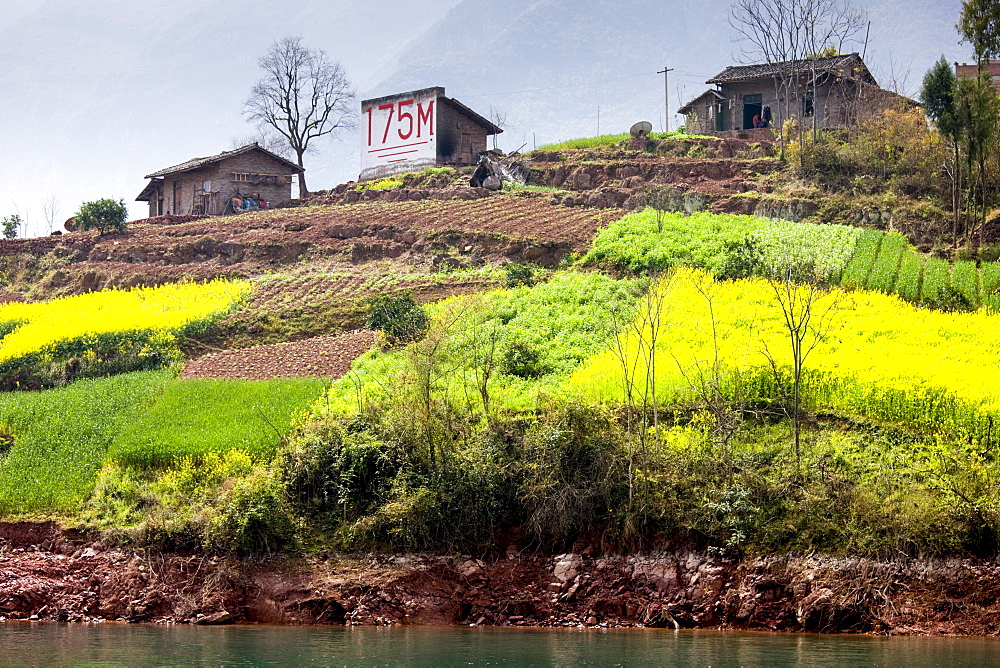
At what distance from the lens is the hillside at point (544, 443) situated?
1973 centimetres

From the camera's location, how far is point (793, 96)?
53875 millimetres

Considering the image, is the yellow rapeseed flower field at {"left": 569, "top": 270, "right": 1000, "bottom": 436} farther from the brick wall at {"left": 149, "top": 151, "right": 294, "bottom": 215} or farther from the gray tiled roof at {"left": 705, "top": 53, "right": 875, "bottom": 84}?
the brick wall at {"left": 149, "top": 151, "right": 294, "bottom": 215}

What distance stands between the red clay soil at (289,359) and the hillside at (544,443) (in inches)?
4.2

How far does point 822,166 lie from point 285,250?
67.0 feet

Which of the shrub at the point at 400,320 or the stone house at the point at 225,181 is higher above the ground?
the stone house at the point at 225,181

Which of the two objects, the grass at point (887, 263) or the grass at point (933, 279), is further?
the grass at point (887, 263)

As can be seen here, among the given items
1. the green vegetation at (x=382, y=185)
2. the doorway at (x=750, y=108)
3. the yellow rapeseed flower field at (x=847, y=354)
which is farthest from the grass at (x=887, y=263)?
the green vegetation at (x=382, y=185)

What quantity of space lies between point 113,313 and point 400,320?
11.3m

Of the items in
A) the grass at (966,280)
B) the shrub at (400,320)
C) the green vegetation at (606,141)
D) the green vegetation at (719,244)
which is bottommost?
the shrub at (400,320)

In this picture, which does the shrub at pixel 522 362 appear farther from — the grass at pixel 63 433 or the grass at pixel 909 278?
the grass at pixel 909 278

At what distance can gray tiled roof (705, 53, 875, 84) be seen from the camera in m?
52.4

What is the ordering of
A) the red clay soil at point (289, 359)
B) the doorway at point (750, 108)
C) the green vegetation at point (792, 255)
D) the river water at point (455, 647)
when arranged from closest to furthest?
the river water at point (455, 647)
the red clay soil at point (289, 359)
the green vegetation at point (792, 255)
the doorway at point (750, 108)

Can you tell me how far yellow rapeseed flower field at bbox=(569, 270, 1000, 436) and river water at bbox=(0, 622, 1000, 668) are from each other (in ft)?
18.7

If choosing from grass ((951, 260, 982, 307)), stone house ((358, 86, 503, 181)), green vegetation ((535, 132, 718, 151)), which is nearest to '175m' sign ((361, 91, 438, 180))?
stone house ((358, 86, 503, 181))
